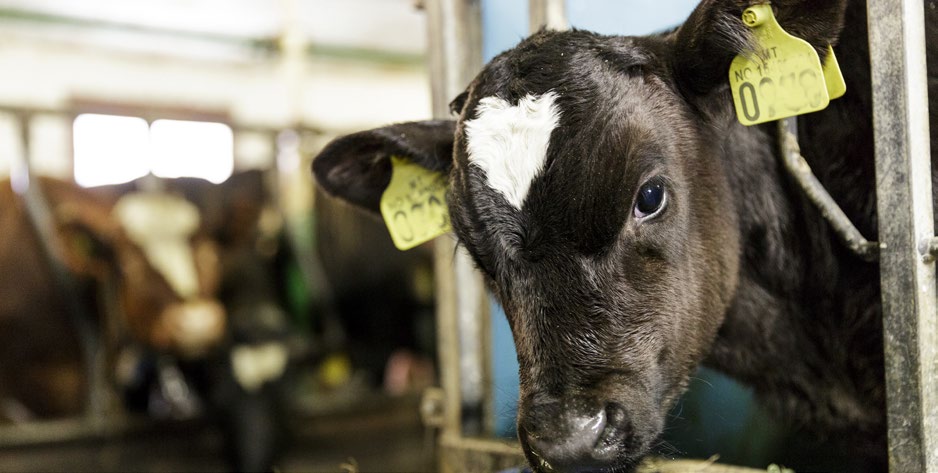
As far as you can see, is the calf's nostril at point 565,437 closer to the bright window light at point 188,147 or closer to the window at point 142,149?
the window at point 142,149

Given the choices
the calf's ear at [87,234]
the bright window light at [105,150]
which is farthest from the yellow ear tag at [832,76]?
the bright window light at [105,150]

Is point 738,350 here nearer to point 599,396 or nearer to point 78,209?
point 599,396

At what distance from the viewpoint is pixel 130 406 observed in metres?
5.03

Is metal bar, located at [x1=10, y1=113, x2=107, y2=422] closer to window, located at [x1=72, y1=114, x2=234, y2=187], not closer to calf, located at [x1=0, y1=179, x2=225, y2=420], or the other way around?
calf, located at [x1=0, y1=179, x2=225, y2=420]

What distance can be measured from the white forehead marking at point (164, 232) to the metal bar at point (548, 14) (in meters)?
2.93

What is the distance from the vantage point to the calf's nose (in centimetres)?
132

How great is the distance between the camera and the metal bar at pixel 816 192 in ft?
4.94

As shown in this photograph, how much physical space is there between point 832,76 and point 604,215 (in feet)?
1.61

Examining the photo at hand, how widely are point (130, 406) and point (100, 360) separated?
1.26 feet

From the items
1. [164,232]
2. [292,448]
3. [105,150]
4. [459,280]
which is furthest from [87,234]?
[105,150]

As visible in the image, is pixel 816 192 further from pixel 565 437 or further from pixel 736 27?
pixel 565 437

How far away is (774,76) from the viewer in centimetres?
151

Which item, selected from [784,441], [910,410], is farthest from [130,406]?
[910,410]

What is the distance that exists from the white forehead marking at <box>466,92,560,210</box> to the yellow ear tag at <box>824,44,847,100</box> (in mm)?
496
